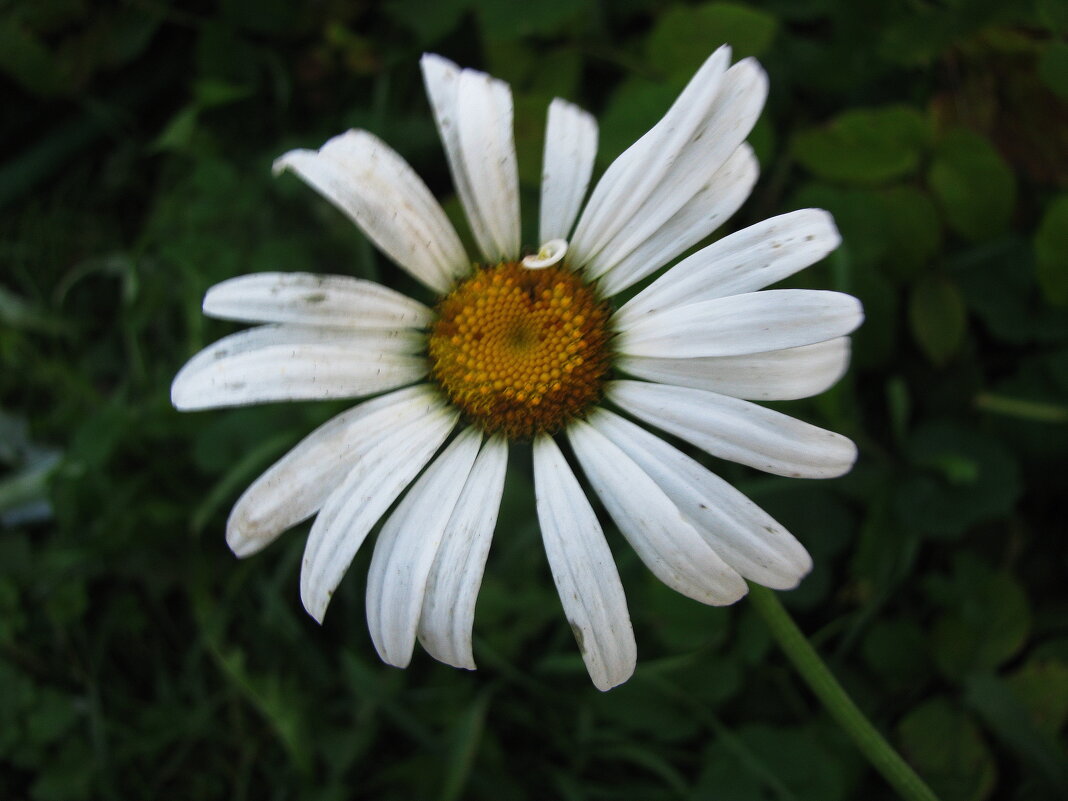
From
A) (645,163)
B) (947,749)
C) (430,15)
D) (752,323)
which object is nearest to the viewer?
(752,323)

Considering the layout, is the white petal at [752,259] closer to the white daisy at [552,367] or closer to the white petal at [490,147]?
the white daisy at [552,367]

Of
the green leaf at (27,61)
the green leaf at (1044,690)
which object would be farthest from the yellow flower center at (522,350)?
the green leaf at (27,61)

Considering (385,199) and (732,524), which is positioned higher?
(385,199)

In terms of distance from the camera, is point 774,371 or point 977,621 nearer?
point 774,371

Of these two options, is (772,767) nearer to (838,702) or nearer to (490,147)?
(838,702)

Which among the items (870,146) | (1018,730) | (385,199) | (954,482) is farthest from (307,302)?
(1018,730)

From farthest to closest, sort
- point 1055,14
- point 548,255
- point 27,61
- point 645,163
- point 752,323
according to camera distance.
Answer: point 27,61
point 1055,14
point 548,255
point 645,163
point 752,323
